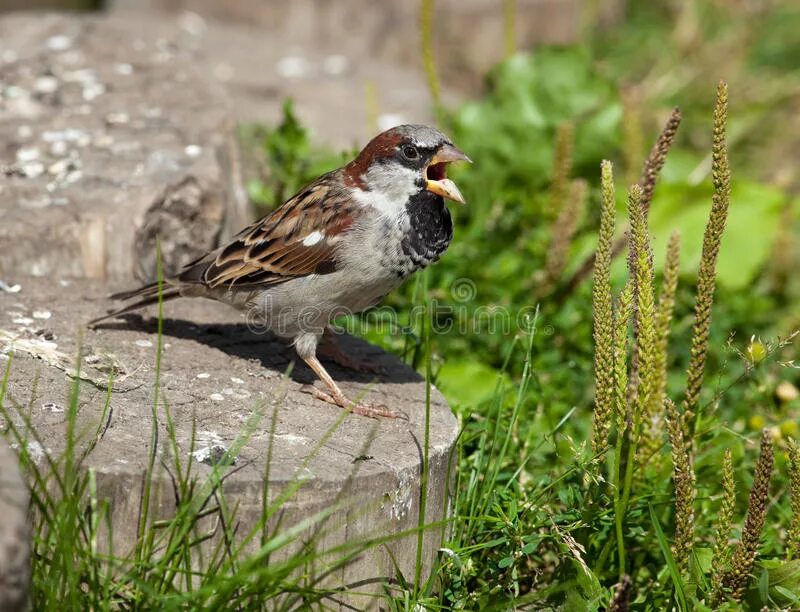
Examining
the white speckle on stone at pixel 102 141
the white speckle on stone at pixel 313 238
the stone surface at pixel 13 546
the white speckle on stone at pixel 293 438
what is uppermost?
the white speckle on stone at pixel 102 141

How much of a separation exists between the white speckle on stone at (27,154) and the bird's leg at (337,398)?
164cm

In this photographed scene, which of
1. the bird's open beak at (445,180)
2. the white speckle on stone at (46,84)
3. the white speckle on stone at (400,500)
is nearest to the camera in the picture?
the white speckle on stone at (400,500)

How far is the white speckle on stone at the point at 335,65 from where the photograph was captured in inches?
287

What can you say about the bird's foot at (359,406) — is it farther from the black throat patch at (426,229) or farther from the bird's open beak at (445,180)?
the bird's open beak at (445,180)

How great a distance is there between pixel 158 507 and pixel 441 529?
33.3 inches

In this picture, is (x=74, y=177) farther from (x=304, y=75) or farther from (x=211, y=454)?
(x=304, y=75)

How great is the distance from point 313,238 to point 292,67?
12.7 ft

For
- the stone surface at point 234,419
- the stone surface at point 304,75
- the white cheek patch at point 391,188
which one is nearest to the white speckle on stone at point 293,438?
the stone surface at point 234,419

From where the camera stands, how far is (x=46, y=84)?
5098mm

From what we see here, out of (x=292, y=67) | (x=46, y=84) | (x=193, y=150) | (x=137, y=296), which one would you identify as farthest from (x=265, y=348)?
(x=292, y=67)

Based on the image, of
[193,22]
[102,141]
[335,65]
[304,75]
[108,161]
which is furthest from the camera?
[193,22]

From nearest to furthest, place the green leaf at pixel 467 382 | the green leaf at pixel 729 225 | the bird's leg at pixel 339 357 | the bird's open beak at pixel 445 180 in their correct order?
the bird's open beak at pixel 445 180
the bird's leg at pixel 339 357
the green leaf at pixel 467 382
the green leaf at pixel 729 225

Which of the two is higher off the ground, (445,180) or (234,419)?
(445,180)

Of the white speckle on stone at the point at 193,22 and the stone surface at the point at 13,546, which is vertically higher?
the white speckle on stone at the point at 193,22
